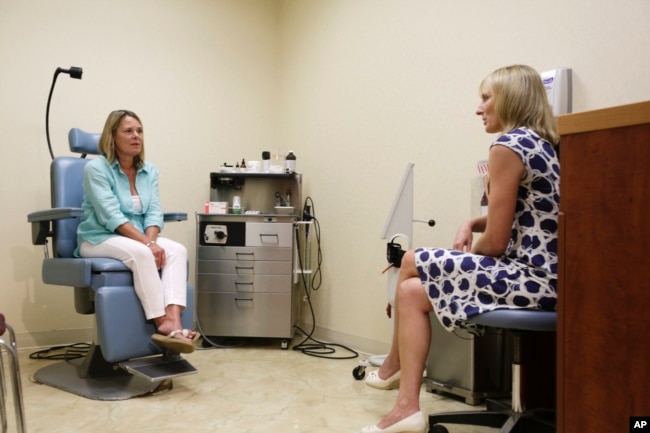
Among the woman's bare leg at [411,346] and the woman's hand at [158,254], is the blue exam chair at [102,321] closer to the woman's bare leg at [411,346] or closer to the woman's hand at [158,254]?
the woman's hand at [158,254]

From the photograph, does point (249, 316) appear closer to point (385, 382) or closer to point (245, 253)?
point (245, 253)

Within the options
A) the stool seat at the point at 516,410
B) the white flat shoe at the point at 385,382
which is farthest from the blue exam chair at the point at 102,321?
the stool seat at the point at 516,410

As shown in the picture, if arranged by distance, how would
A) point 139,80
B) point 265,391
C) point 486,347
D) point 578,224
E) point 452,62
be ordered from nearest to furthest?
1. point 578,224
2. point 486,347
3. point 265,391
4. point 452,62
5. point 139,80

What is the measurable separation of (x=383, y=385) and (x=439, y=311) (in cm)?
50

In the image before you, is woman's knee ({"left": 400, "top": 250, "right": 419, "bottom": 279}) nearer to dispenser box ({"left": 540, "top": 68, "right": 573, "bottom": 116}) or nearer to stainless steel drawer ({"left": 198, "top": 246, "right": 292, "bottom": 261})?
dispenser box ({"left": 540, "top": 68, "right": 573, "bottom": 116})

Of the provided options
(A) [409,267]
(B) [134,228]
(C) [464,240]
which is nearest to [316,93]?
(B) [134,228]

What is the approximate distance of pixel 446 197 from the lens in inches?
105

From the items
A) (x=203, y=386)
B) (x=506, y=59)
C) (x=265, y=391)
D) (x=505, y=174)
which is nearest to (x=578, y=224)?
(x=505, y=174)

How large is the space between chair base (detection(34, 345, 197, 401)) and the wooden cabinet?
1.67 metres

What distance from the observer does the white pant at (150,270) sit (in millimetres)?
2354

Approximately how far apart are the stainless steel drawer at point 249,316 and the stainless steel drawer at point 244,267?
131 millimetres

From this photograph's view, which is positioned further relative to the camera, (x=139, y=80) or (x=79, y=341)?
(x=139, y=80)

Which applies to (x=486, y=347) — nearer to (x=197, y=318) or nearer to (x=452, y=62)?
(x=452, y=62)

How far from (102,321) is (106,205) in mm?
555
